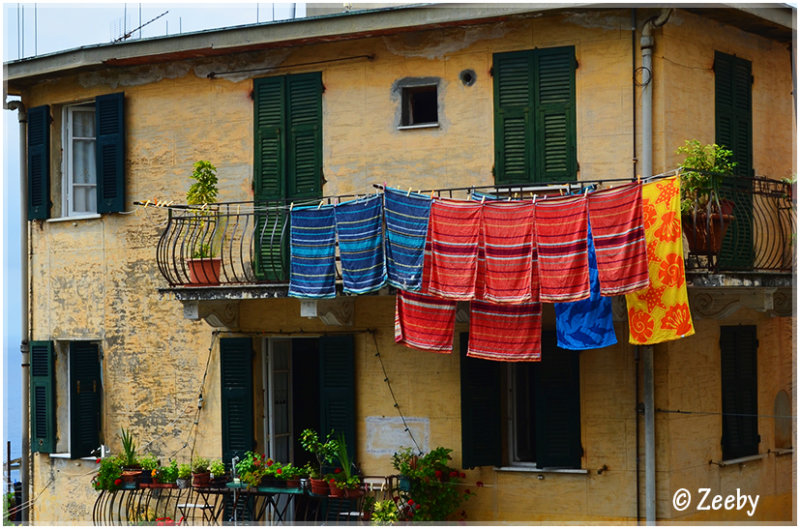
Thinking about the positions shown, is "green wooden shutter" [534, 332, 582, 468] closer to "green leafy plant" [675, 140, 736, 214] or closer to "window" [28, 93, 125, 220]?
"green leafy plant" [675, 140, 736, 214]

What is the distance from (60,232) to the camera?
58.3 feet

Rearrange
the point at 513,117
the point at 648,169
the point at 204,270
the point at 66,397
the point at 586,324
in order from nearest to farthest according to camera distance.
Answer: the point at 586,324 < the point at 648,169 < the point at 513,117 < the point at 204,270 < the point at 66,397

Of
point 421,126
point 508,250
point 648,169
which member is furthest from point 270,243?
point 648,169

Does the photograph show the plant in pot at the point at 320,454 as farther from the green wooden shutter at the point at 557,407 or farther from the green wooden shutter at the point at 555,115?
the green wooden shutter at the point at 555,115

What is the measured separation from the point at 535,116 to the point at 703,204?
2.30 meters

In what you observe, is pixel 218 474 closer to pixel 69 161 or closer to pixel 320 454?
pixel 320 454

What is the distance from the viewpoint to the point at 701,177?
13.7m

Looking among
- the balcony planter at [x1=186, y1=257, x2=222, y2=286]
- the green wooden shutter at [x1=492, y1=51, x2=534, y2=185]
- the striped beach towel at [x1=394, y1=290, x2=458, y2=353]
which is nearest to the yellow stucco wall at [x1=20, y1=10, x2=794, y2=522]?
the green wooden shutter at [x1=492, y1=51, x2=534, y2=185]

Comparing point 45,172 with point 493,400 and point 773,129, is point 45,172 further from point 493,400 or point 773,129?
point 773,129

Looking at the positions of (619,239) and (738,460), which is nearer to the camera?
(619,239)

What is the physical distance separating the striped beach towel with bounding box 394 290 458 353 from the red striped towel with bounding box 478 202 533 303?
2.27 feet

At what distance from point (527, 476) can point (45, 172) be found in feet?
27.0

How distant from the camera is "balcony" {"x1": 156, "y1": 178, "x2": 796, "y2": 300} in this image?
47.9 feet

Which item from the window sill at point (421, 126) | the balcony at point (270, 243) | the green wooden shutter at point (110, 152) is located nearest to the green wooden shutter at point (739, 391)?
the balcony at point (270, 243)
